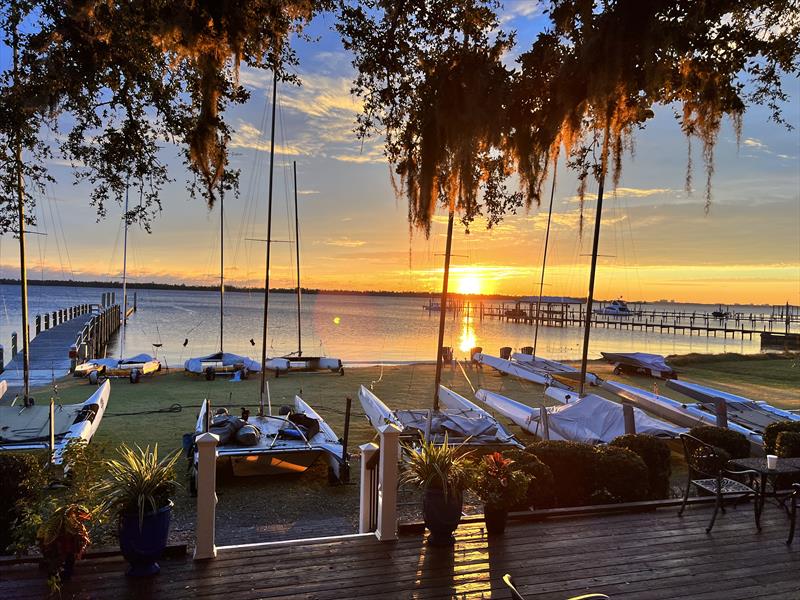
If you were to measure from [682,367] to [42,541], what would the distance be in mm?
35756

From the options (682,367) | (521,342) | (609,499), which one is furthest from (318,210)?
(521,342)

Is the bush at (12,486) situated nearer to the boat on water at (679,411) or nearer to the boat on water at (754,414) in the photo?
the boat on water at (679,411)

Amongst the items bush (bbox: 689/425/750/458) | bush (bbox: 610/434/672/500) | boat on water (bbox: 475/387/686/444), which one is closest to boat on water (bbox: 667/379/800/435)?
boat on water (bbox: 475/387/686/444)

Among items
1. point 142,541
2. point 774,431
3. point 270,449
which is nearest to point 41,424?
point 270,449

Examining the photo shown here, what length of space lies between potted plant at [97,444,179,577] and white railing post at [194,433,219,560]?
Answer: 35 centimetres

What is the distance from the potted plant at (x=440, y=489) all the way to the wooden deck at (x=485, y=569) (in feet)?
0.65

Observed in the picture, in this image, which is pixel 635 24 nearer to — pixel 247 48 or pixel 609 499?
pixel 247 48

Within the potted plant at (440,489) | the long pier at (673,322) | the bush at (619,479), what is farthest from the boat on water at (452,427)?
the long pier at (673,322)

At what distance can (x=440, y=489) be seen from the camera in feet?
19.0

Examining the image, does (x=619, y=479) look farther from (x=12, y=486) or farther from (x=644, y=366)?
(x=644, y=366)

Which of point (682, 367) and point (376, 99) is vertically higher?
point (376, 99)

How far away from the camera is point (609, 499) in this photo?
721 centimetres

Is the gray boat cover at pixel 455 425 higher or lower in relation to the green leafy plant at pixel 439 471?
lower

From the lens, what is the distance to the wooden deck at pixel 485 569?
187 inches
